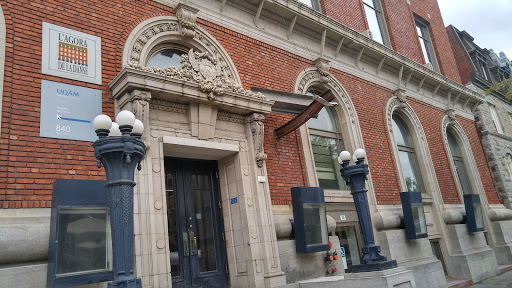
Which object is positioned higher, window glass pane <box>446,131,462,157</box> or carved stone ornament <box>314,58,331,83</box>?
carved stone ornament <box>314,58,331,83</box>

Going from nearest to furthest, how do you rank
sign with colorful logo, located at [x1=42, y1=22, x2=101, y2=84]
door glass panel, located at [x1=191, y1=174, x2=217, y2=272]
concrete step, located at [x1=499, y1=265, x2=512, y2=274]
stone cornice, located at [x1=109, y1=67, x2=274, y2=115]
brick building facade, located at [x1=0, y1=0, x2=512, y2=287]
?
brick building facade, located at [x1=0, y1=0, x2=512, y2=287] < sign with colorful logo, located at [x1=42, y1=22, x2=101, y2=84] < stone cornice, located at [x1=109, y1=67, x2=274, y2=115] < door glass panel, located at [x1=191, y1=174, x2=217, y2=272] < concrete step, located at [x1=499, y1=265, x2=512, y2=274]

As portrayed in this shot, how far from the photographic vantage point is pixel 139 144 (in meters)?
4.92

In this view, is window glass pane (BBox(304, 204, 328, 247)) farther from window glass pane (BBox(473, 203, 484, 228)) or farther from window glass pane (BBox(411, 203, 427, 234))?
window glass pane (BBox(473, 203, 484, 228))

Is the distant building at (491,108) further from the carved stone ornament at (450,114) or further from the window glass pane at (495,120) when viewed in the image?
the carved stone ornament at (450,114)

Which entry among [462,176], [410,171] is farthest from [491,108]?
[410,171]

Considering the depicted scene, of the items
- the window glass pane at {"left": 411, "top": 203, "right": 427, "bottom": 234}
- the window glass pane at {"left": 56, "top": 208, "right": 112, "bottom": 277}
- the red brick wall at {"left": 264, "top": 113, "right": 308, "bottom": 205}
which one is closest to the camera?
the window glass pane at {"left": 56, "top": 208, "right": 112, "bottom": 277}

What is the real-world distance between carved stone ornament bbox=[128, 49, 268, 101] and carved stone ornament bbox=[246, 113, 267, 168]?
0.46 meters

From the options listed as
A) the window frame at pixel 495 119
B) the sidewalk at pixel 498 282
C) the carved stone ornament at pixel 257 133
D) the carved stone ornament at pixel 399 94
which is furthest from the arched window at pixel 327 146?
the window frame at pixel 495 119

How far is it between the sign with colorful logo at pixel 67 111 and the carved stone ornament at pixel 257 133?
10.8ft

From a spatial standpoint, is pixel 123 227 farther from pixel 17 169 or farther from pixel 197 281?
pixel 197 281

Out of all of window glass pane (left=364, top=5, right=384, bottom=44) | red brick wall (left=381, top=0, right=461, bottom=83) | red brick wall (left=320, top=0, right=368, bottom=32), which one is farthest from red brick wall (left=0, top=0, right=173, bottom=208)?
red brick wall (left=381, top=0, right=461, bottom=83)

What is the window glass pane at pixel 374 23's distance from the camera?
1599cm

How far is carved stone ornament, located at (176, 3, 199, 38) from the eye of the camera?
28.9ft

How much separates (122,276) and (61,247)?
5.54ft
